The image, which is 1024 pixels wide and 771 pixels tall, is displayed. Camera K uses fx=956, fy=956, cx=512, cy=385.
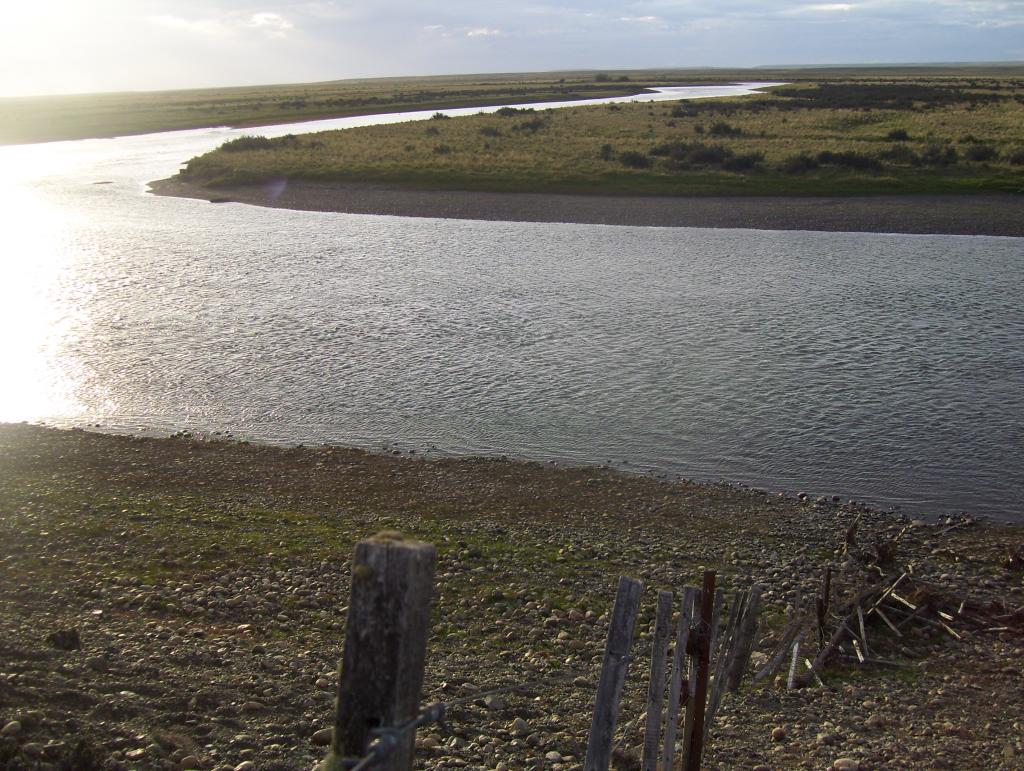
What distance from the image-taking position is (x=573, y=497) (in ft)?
41.9

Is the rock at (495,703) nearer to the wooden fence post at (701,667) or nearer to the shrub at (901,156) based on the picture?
the wooden fence post at (701,667)

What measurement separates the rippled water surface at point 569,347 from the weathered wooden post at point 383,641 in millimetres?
10740

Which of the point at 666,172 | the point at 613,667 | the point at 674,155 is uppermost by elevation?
the point at 674,155

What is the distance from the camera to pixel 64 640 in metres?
7.70

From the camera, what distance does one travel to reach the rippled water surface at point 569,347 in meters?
14.8

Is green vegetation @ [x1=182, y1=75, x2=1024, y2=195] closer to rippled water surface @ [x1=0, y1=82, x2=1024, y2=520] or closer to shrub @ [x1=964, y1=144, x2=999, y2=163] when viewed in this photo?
shrub @ [x1=964, y1=144, x2=999, y2=163]

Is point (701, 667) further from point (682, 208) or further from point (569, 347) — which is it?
point (682, 208)

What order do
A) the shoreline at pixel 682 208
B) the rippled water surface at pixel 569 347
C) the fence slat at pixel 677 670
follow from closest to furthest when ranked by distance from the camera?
1. the fence slat at pixel 677 670
2. the rippled water surface at pixel 569 347
3. the shoreline at pixel 682 208

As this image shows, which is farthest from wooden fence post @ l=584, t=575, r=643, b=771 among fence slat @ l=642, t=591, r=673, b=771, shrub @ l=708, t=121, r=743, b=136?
shrub @ l=708, t=121, r=743, b=136

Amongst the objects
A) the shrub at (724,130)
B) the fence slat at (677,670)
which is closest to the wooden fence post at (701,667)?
the fence slat at (677,670)

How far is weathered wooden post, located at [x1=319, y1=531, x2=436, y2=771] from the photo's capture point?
10.4ft

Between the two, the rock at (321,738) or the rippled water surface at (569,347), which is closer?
the rock at (321,738)

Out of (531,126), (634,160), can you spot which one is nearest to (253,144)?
(531,126)

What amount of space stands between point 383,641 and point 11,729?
4.14 m
